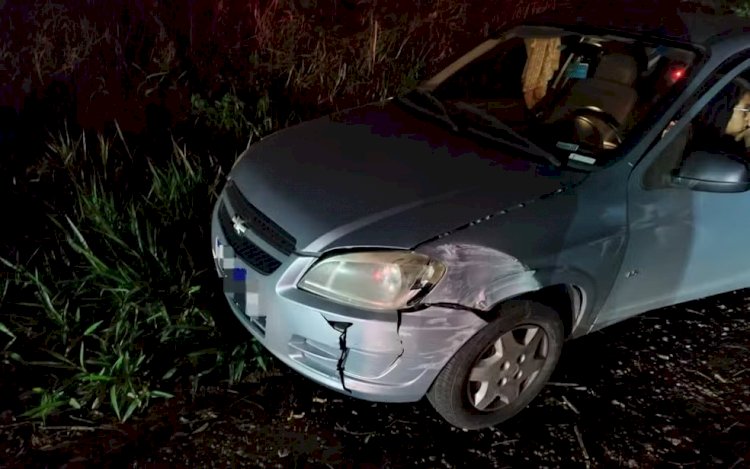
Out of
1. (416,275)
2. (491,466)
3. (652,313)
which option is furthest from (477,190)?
(652,313)

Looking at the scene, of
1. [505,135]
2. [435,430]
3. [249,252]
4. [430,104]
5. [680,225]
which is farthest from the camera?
[430,104]

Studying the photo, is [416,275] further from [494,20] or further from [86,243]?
[494,20]

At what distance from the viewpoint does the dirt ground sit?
2416mm

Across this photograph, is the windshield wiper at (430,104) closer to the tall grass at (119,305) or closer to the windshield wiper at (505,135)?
the windshield wiper at (505,135)

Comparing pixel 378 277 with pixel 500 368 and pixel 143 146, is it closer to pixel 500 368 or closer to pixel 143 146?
pixel 500 368

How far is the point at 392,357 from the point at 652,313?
180 cm

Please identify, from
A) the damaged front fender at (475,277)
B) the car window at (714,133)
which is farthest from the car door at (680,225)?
the damaged front fender at (475,277)

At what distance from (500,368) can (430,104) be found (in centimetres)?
137

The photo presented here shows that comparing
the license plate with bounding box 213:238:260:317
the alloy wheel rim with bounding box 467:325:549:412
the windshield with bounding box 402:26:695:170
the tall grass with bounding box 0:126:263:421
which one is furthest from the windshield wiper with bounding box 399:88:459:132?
the tall grass with bounding box 0:126:263:421

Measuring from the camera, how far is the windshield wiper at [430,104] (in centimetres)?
306

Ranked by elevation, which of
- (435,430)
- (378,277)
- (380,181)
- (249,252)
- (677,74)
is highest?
(677,74)

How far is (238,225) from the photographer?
257 centimetres

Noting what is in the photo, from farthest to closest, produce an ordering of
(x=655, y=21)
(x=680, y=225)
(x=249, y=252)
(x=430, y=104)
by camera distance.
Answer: (x=430, y=104)
(x=655, y=21)
(x=680, y=225)
(x=249, y=252)

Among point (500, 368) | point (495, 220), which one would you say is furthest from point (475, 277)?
point (500, 368)
